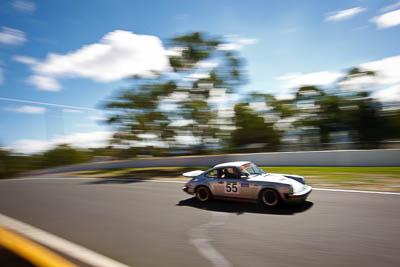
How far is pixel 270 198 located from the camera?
662 centimetres

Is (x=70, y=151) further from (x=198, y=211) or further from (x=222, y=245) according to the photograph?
(x=222, y=245)

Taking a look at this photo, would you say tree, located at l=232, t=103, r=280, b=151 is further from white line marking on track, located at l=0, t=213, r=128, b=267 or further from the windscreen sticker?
white line marking on track, located at l=0, t=213, r=128, b=267

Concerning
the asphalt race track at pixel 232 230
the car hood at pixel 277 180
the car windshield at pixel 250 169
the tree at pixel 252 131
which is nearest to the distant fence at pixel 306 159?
the tree at pixel 252 131

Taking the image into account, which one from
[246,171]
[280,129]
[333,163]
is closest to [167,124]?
[280,129]

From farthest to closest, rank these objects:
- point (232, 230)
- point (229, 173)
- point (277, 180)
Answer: point (229, 173) < point (277, 180) < point (232, 230)

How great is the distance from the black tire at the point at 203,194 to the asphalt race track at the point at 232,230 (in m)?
0.25

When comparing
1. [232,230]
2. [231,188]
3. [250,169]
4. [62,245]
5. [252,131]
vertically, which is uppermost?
[252,131]

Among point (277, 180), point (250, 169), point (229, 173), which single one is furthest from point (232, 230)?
point (250, 169)

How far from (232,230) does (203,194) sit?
2595mm

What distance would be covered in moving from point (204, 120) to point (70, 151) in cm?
1649

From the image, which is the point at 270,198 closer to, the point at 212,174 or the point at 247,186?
the point at 247,186

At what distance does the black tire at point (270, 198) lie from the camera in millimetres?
6527

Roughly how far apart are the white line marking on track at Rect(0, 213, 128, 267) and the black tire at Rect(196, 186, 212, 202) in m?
3.81

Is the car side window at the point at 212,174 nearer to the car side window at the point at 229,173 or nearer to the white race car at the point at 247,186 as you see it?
the white race car at the point at 247,186
